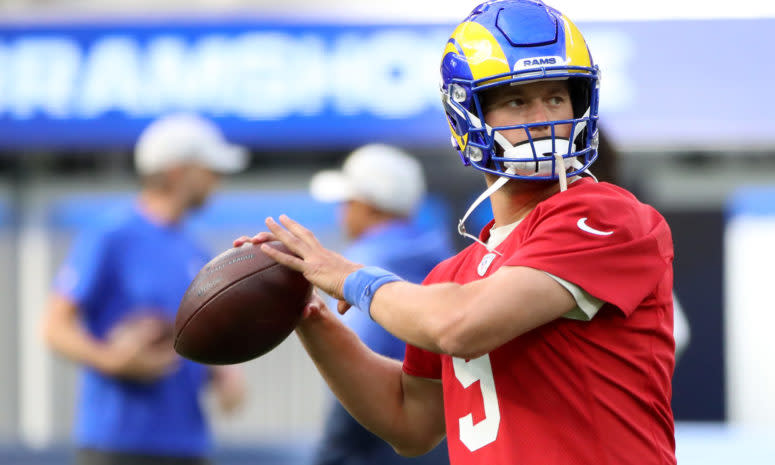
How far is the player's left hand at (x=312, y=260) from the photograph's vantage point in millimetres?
2289

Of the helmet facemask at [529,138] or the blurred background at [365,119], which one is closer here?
the helmet facemask at [529,138]

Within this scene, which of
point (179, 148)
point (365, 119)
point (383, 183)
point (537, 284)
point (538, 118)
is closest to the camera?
point (537, 284)

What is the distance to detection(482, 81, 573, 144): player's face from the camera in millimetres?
2248

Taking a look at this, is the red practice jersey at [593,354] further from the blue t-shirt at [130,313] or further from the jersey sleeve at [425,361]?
the blue t-shirt at [130,313]

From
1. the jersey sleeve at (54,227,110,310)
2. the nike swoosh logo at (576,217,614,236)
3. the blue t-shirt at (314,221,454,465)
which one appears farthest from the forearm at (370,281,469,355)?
the jersey sleeve at (54,227,110,310)

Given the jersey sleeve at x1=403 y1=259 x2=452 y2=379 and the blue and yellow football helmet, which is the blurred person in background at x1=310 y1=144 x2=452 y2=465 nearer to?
the jersey sleeve at x1=403 y1=259 x2=452 y2=379

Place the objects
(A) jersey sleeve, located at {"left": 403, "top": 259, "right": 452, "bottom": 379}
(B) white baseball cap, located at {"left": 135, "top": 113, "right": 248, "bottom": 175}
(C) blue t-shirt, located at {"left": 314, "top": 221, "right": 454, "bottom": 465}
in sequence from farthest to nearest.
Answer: (B) white baseball cap, located at {"left": 135, "top": 113, "right": 248, "bottom": 175}, (C) blue t-shirt, located at {"left": 314, "top": 221, "right": 454, "bottom": 465}, (A) jersey sleeve, located at {"left": 403, "top": 259, "right": 452, "bottom": 379}

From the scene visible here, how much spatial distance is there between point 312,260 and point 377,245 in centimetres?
205

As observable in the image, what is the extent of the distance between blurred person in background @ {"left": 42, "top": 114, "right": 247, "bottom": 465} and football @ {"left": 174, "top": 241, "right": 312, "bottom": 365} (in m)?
1.78

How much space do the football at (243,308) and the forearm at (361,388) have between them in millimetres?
122

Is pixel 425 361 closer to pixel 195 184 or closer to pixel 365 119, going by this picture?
pixel 195 184

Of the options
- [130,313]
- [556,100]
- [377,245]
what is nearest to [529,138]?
[556,100]

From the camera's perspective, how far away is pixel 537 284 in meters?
2.03

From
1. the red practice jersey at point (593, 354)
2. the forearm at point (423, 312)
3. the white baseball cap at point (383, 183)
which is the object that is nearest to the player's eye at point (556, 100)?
the red practice jersey at point (593, 354)
